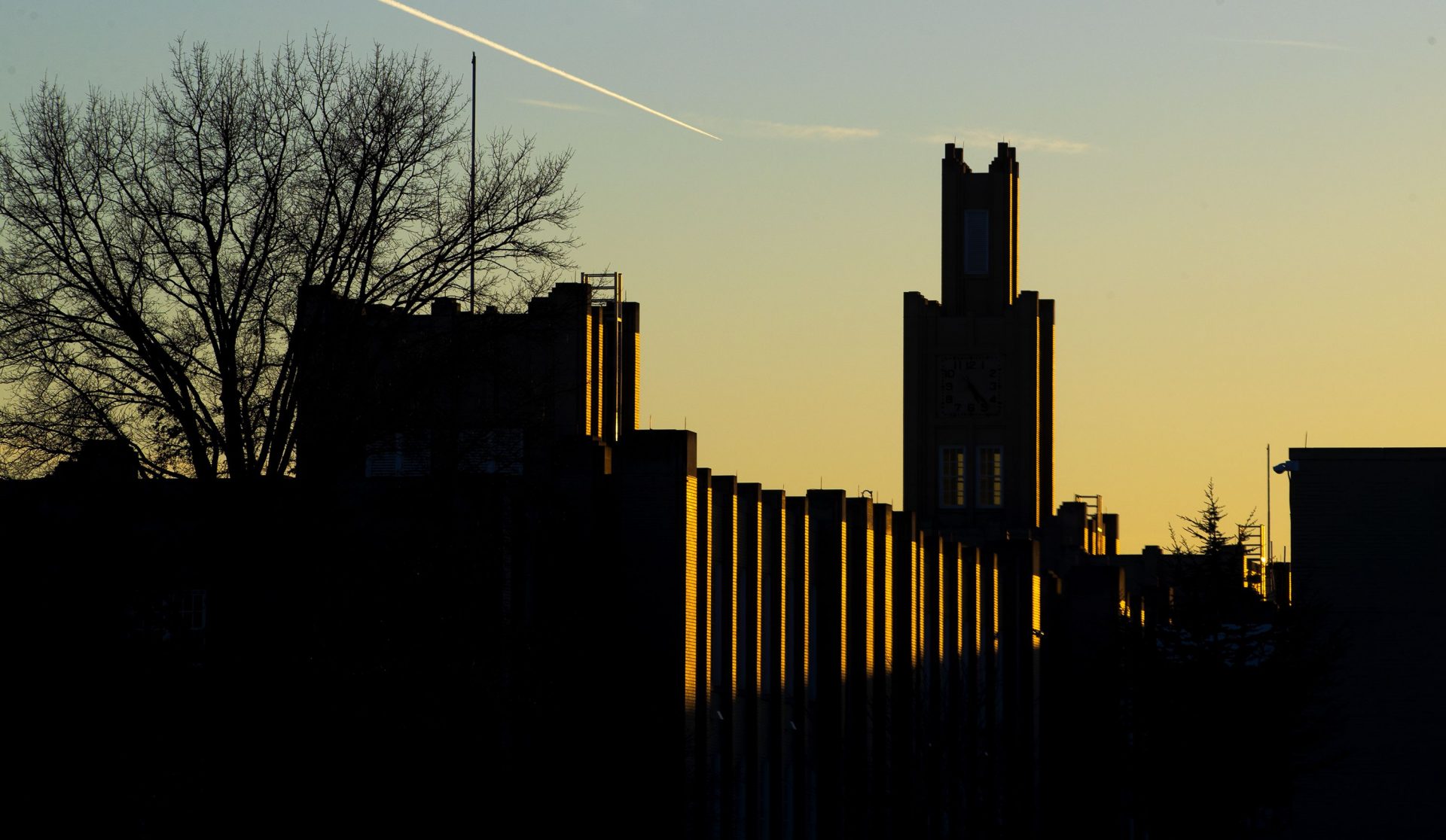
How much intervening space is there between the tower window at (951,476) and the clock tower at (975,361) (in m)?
0.04

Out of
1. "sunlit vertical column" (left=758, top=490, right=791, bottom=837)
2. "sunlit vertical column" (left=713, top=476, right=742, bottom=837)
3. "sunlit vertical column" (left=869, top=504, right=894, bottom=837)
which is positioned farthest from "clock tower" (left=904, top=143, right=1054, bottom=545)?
"sunlit vertical column" (left=713, top=476, right=742, bottom=837)

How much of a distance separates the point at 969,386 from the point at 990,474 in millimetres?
4556

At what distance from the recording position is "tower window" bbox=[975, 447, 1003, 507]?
102 m

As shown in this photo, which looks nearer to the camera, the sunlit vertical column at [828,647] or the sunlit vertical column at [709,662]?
the sunlit vertical column at [709,662]

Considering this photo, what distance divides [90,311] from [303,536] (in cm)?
620

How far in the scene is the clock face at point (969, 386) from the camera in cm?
10406

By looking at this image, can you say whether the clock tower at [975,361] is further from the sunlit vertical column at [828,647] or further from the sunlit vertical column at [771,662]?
the sunlit vertical column at [771,662]

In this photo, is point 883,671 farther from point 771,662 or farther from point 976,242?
point 976,242

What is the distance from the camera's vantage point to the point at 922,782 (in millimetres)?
48594

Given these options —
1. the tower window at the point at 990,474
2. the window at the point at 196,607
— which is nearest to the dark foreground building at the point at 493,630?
the window at the point at 196,607

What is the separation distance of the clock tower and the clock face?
4 centimetres

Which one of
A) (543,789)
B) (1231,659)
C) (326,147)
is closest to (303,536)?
(543,789)

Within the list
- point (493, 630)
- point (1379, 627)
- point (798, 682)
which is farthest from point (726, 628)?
point (1379, 627)

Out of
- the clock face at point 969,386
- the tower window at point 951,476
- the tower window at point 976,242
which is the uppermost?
the tower window at point 976,242
